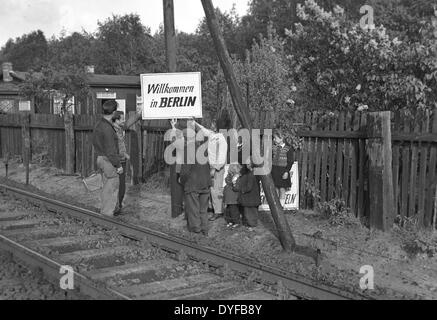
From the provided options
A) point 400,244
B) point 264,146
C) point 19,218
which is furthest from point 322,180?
point 19,218

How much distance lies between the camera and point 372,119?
799 cm

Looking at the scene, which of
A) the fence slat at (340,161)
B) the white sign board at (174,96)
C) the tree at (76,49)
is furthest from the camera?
the tree at (76,49)

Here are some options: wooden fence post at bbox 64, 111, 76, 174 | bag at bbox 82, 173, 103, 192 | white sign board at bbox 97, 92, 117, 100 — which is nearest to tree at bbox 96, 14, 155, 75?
white sign board at bbox 97, 92, 117, 100

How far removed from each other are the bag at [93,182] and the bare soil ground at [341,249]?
3.02 m

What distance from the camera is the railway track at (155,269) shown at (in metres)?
5.41

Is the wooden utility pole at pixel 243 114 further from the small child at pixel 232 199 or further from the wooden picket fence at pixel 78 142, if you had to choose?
the wooden picket fence at pixel 78 142

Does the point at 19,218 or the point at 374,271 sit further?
the point at 19,218

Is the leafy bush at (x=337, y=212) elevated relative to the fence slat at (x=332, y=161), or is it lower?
lower

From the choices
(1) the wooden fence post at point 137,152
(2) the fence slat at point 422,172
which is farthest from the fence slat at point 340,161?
(1) the wooden fence post at point 137,152

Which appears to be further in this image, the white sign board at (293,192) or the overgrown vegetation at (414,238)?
the white sign board at (293,192)

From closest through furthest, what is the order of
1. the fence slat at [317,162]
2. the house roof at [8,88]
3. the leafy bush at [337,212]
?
the leafy bush at [337,212]
the fence slat at [317,162]
the house roof at [8,88]

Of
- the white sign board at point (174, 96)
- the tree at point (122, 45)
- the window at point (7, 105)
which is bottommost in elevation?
the white sign board at point (174, 96)

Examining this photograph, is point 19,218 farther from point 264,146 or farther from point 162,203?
point 264,146
